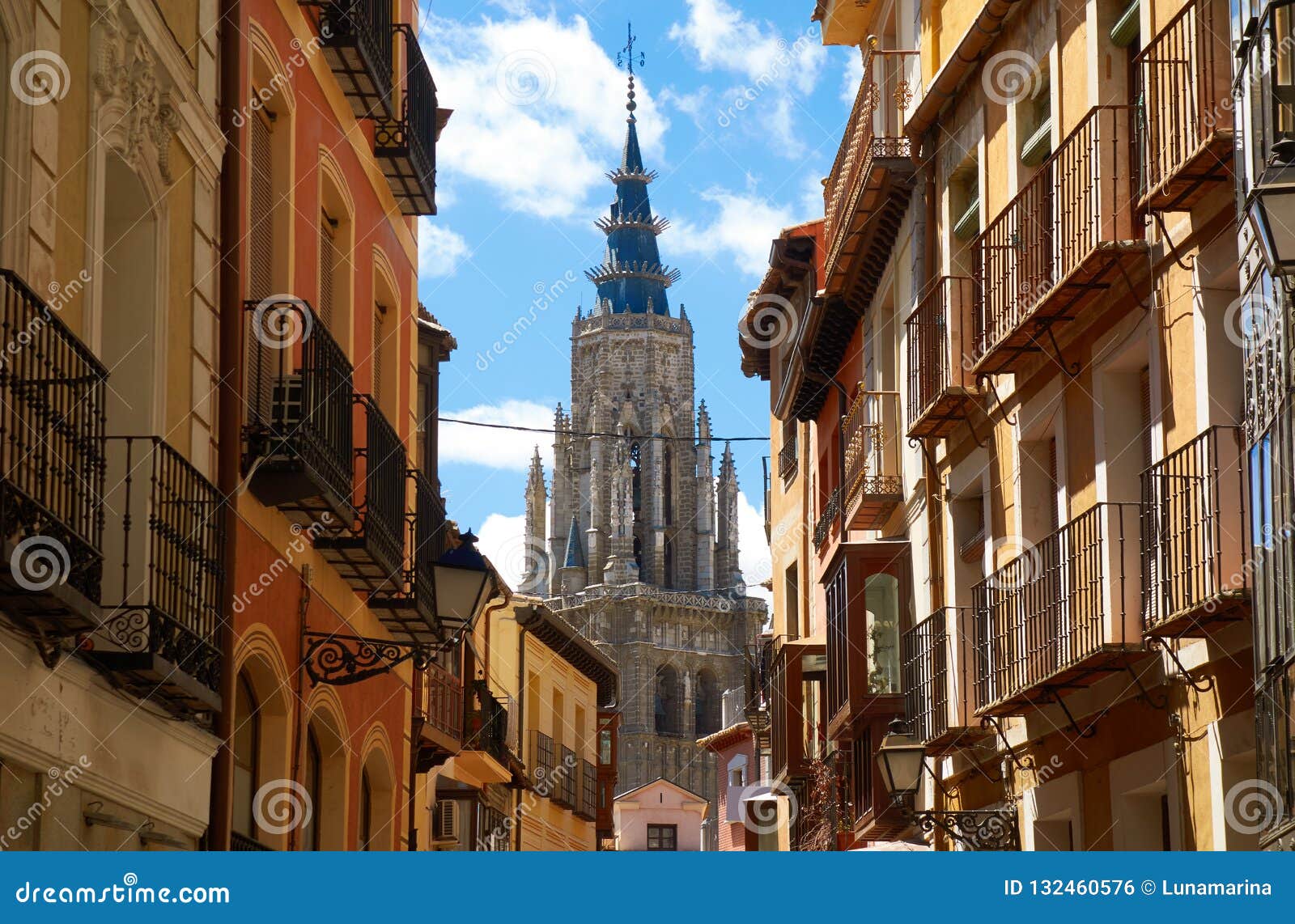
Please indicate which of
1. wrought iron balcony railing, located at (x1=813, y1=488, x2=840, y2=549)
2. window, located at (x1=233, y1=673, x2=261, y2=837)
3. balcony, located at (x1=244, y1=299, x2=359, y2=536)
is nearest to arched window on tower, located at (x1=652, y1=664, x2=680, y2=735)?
wrought iron balcony railing, located at (x1=813, y1=488, x2=840, y2=549)

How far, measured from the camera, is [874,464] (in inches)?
774

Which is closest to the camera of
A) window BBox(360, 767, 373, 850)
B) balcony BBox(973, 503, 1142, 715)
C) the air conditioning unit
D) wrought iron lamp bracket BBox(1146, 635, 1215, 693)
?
wrought iron lamp bracket BBox(1146, 635, 1215, 693)

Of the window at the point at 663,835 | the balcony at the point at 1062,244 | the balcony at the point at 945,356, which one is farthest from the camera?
the window at the point at 663,835

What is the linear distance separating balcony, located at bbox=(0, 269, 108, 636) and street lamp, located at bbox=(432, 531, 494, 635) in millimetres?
5036

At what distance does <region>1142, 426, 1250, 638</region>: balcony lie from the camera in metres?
9.83

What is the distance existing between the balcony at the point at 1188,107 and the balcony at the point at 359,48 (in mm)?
5117

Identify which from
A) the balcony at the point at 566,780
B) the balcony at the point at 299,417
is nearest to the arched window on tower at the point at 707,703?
the balcony at the point at 566,780

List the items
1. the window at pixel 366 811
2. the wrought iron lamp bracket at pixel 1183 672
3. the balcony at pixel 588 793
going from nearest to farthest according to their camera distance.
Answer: the wrought iron lamp bracket at pixel 1183 672, the window at pixel 366 811, the balcony at pixel 588 793

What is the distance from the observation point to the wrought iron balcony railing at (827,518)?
76.7ft

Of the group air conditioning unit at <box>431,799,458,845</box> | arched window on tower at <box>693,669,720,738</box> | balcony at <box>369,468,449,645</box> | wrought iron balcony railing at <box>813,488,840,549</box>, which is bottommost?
air conditioning unit at <box>431,799,458,845</box>

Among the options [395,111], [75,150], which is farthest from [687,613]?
[75,150]

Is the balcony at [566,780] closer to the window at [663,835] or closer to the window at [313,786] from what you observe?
the window at [313,786]

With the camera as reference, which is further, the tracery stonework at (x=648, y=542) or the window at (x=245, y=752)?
the tracery stonework at (x=648, y=542)

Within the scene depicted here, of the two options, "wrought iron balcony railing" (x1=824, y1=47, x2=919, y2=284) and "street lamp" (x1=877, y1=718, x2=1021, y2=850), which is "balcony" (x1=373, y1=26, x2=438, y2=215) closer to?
"wrought iron balcony railing" (x1=824, y1=47, x2=919, y2=284)
